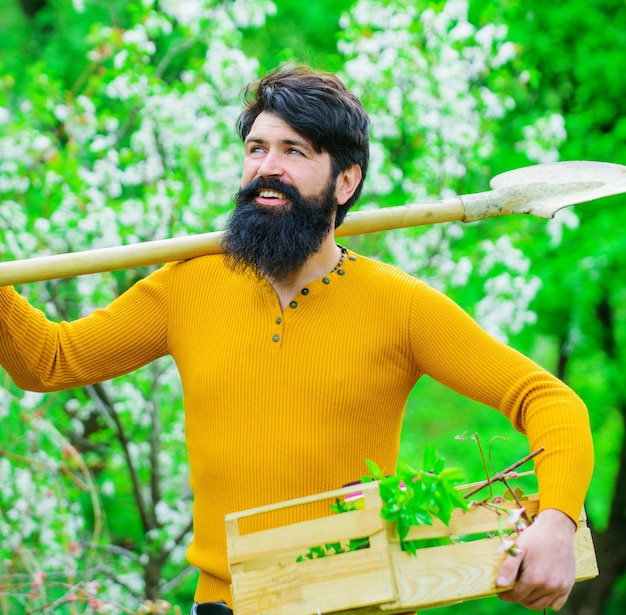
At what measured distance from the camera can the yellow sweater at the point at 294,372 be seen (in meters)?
2.40

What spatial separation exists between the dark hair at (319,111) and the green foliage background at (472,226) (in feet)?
7.16

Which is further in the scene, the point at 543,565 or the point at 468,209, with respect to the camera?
→ the point at 468,209

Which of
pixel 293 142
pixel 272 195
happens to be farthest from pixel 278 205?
pixel 293 142

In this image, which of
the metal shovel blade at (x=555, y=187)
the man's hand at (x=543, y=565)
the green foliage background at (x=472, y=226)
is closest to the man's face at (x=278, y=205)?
the metal shovel blade at (x=555, y=187)

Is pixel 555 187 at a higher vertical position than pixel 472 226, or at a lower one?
lower

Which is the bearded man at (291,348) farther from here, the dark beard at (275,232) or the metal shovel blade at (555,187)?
the metal shovel blade at (555,187)

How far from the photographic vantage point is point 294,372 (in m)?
2.47

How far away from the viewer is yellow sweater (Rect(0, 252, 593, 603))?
240 cm

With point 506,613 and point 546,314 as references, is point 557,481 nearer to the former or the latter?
point 546,314

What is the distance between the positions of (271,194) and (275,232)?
0.36ft

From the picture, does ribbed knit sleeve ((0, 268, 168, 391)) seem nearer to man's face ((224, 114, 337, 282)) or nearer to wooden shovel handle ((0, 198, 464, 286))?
wooden shovel handle ((0, 198, 464, 286))

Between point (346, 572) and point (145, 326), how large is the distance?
1.01m

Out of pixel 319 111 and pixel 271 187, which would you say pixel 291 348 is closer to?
pixel 271 187

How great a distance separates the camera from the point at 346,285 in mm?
2631
